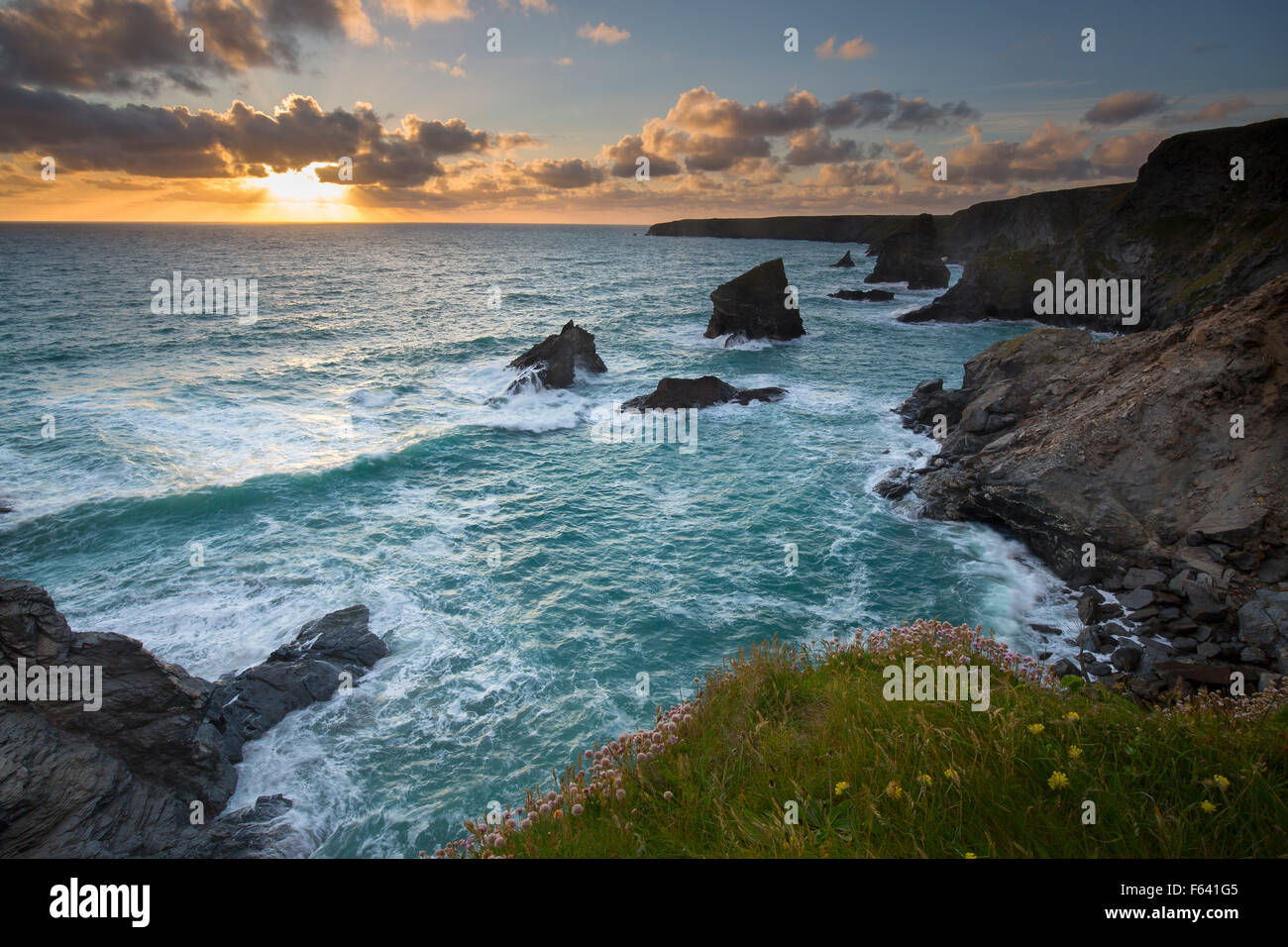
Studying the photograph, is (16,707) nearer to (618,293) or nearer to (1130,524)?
(1130,524)

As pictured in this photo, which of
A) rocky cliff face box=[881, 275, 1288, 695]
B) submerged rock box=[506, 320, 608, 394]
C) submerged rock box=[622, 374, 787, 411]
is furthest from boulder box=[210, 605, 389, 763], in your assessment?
submerged rock box=[506, 320, 608, 394]

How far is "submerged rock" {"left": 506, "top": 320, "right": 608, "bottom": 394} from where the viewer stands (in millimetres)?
36938

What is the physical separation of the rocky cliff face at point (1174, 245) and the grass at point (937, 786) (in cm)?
3345

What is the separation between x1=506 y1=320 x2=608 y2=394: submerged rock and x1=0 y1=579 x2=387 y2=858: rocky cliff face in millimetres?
27039

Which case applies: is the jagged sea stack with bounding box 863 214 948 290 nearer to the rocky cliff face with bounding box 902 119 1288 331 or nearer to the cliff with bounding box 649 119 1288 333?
the cliff with bounding box 649 119 1288 333

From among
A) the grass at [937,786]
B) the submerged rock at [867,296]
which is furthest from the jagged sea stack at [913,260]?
the grass at [937,786]

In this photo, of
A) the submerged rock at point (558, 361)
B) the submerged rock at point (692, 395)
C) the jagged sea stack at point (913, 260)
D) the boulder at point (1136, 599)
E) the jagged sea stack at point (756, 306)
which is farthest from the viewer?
the jagged sea stack at point (913, 260)

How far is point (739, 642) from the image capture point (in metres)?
14.8

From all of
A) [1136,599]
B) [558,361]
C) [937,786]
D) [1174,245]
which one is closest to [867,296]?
[1174,245]

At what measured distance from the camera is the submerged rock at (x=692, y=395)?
3359 cm

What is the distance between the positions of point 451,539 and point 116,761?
1124cm

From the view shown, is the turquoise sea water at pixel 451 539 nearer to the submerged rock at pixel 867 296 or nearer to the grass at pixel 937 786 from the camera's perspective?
the grass at pixel 937 786

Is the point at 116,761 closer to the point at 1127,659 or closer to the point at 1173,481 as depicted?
the point at 1127,659

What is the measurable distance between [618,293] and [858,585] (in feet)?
243
